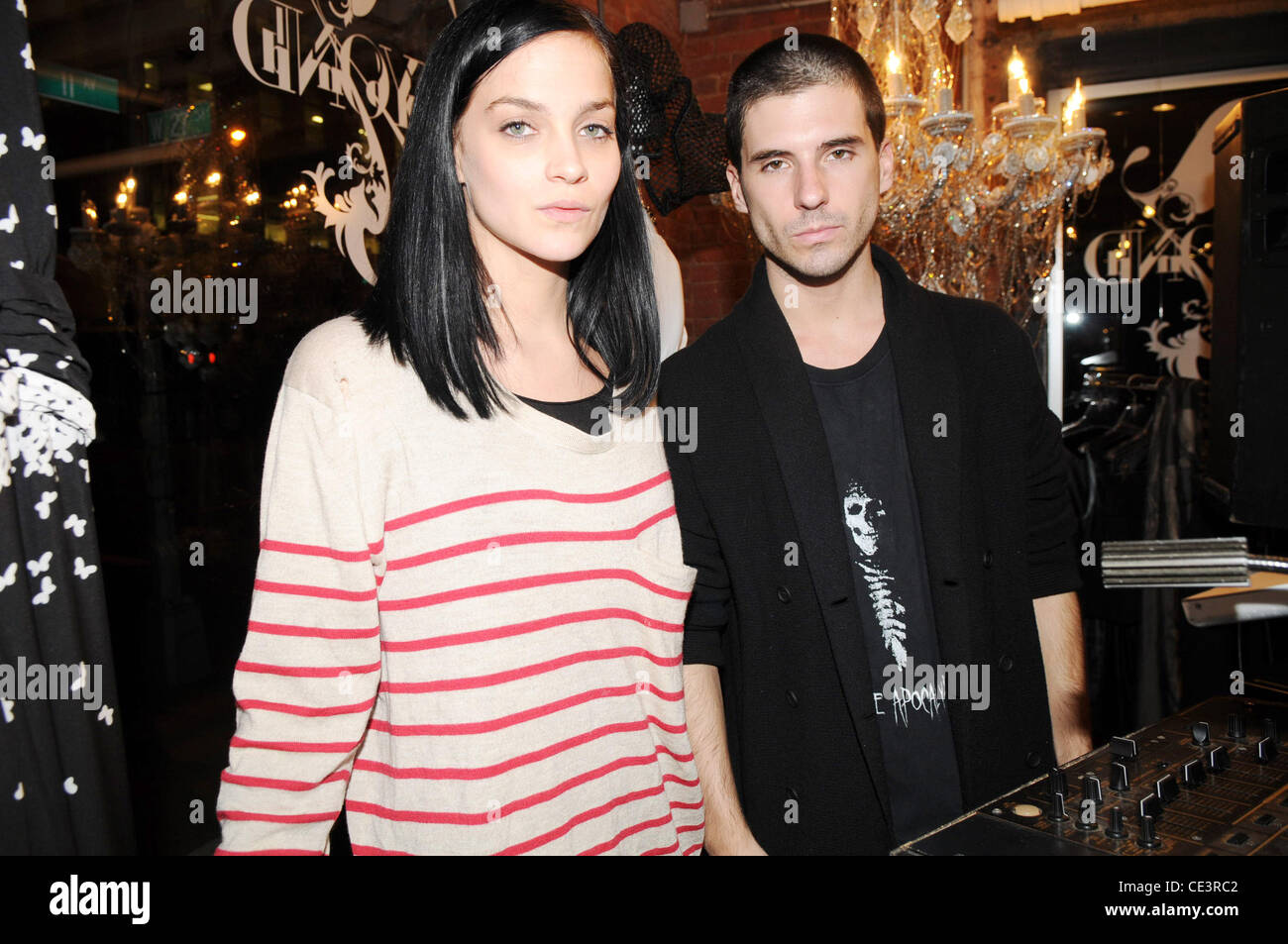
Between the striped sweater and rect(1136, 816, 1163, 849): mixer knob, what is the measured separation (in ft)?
2.00

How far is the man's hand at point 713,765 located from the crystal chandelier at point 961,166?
6.20ft

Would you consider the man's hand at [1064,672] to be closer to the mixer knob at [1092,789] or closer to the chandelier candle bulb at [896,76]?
the mixer knob at [1092,789]

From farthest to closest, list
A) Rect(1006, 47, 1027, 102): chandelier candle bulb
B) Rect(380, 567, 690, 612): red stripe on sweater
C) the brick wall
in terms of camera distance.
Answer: the brick wall, Rect(1006, 47, 1027, 102): chandelier candle bulb, Rect(380, 567, 690, 612): red stripe on sweater

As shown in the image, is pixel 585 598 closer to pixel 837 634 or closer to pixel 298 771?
pixel 298 771

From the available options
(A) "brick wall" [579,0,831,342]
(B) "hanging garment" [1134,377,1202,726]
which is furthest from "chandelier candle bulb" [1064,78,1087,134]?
(A) "brick wall" [579,0,831,342]

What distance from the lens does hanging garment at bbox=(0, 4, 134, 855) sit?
3.99 ft

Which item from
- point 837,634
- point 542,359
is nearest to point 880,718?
point 837,634

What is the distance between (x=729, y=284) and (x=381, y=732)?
13.6 ft

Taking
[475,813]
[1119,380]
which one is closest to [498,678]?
[475,813]

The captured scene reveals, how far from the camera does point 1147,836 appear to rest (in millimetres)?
967

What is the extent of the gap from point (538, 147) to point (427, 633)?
62 cm

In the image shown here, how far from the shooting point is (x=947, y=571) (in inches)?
60.6

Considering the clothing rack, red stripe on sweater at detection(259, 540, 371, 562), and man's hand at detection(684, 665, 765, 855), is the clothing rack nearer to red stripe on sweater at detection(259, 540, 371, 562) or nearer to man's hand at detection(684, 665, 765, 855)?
man's hand at detection(684, 665, 765, 855)

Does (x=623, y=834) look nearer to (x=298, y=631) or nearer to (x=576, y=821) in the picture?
(x=576, y=821)
